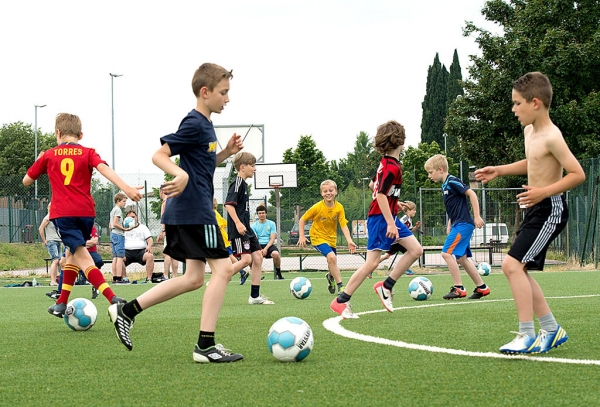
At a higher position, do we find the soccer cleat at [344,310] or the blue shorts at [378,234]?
the blue shorts at [378,234]

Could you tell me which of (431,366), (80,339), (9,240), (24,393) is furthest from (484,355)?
(9,240)

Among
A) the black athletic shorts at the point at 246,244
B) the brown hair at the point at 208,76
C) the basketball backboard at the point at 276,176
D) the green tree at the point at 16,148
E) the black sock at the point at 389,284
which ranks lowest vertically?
the black sock at the point at 389,284

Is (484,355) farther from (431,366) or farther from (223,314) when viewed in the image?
(223,314)

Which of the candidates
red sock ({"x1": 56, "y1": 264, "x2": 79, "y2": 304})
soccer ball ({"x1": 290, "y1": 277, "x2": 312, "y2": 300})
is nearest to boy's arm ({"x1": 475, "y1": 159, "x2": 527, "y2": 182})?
red sock ({"x1": 56, "y1": 264, "x2": 79, "y2": 304})

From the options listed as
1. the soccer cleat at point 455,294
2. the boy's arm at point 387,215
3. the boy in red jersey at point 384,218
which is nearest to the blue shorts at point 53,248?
the soccer cleat at point 455,294

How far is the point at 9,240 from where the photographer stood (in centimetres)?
3198

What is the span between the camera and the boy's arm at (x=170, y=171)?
15.0 feet

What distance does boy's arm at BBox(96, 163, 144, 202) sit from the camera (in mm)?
5832

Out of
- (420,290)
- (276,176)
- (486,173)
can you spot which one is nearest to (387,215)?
(486,173)

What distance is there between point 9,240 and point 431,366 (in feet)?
99.6

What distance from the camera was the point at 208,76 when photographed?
199 inches

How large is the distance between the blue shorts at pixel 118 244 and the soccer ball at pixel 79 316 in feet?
31.6

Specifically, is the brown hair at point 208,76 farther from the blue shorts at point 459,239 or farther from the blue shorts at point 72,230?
the blue shorts at point 459,239

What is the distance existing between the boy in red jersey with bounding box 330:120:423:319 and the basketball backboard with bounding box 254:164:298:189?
44.0 ft
